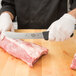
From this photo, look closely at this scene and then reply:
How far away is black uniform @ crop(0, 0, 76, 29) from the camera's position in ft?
7.22

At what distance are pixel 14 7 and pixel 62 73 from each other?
118 cm

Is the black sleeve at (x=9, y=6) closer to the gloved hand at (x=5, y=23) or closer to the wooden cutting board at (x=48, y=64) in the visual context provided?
the gloved hand at (x=5, y=23)

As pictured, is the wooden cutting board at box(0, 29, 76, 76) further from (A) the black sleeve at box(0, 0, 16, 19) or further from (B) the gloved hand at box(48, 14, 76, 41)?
(A) the black sleeve at box(0, 0, 16, 19)

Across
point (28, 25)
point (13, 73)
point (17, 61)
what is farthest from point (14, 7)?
point (13, 73)

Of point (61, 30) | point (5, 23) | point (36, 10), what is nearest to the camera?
point (61, 30)

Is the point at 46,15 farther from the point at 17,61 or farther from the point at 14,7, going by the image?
the point at 17,61

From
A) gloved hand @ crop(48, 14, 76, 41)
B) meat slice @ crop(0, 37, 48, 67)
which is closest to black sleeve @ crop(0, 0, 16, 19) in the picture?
meat slice @ crop(0, 37, 48, 67)

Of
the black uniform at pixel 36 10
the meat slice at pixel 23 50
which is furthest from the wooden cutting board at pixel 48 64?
the black uniform at pixel 36 10

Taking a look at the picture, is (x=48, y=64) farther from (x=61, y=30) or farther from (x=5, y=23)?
(x=5, y=23)

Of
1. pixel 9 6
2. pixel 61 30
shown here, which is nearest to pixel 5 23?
pixel 9 6

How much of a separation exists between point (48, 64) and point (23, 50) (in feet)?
0.88

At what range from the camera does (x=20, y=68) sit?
155cm

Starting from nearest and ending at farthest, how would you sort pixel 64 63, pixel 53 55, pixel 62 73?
pixel 62 73 < pixel 64 63 < pixel 53 55

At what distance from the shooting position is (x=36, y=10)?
7.29 ft
